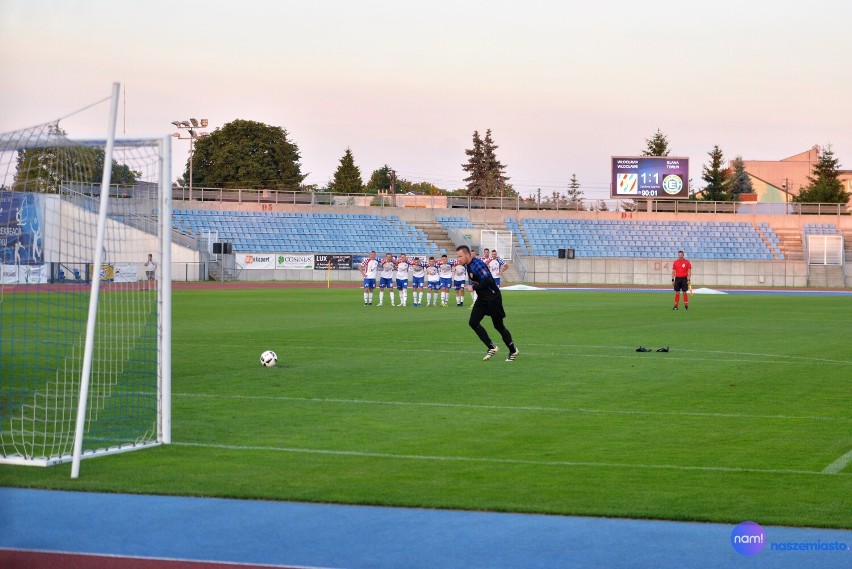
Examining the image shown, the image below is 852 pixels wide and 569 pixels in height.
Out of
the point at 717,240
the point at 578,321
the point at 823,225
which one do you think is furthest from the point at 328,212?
the point at 578,321

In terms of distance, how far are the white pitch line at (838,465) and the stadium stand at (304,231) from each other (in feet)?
183

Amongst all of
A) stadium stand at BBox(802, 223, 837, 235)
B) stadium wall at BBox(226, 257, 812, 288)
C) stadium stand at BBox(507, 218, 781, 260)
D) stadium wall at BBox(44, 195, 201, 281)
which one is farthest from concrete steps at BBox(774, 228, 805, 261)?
stadium wall at BBox(44, 195, 201, 281)

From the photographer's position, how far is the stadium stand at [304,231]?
65250 mm

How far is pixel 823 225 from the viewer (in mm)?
75375

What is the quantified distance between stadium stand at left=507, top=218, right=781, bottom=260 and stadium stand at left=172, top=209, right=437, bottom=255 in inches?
354

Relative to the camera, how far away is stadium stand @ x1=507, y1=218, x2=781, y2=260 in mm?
71625

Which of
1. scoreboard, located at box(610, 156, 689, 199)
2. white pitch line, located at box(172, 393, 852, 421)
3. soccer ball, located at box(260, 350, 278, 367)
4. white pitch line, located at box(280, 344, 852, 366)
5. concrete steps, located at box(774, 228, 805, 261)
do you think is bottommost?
white pitch line, located at box(172, 393, 852, 421)

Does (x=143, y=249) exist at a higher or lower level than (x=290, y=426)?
higher

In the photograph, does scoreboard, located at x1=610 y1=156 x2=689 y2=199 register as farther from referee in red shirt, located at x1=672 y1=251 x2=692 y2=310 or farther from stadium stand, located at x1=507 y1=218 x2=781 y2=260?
referee in red shirt, located at x1=672 y1=251 x2=692 y2=310

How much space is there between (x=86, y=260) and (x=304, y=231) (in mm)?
57719

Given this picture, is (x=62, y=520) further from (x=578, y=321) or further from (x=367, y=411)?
(x=578, y=321)

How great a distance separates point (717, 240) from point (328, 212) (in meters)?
27.3

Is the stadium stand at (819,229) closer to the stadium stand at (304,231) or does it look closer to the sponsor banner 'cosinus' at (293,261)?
the stadium stand at (304,231)

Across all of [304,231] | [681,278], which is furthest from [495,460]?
[304,231]
